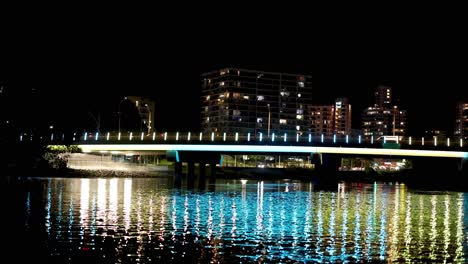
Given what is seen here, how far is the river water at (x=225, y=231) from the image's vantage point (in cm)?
3197

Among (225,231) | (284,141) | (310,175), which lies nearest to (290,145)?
(284,141)

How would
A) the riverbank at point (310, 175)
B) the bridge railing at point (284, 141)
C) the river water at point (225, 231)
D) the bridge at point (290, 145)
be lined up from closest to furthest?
the river water at point (225, 231) < the riverbank at point (310, 175) < the bridge railing at point (284, 141) < the bridge at point (290, 145)

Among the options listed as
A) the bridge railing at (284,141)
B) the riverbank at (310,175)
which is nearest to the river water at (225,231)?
the riverbank at (310,175)

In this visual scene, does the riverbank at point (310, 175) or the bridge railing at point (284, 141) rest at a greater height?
the bridge railing at point (284, 141)

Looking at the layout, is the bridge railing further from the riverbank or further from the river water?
the river water

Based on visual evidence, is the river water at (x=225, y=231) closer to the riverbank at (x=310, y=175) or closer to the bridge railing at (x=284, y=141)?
the riverbank at (x=310, y=175)

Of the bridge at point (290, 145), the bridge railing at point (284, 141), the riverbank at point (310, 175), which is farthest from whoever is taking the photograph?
the bridge at point (290, 145)

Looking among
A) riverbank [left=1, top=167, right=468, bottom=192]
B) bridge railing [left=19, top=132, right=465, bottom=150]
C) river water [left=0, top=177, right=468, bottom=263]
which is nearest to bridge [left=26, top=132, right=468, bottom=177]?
bridge railing [left=19, top=132, right=465, bottom=150]

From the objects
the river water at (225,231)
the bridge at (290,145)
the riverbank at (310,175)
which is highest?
the bridge at (290,145)

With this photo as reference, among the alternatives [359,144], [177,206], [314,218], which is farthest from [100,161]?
[314,218]

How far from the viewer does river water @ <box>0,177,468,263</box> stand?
32.0m

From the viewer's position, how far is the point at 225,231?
40156mm

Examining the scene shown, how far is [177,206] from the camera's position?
56.2 m

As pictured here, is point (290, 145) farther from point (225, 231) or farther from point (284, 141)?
point (225, 231)
